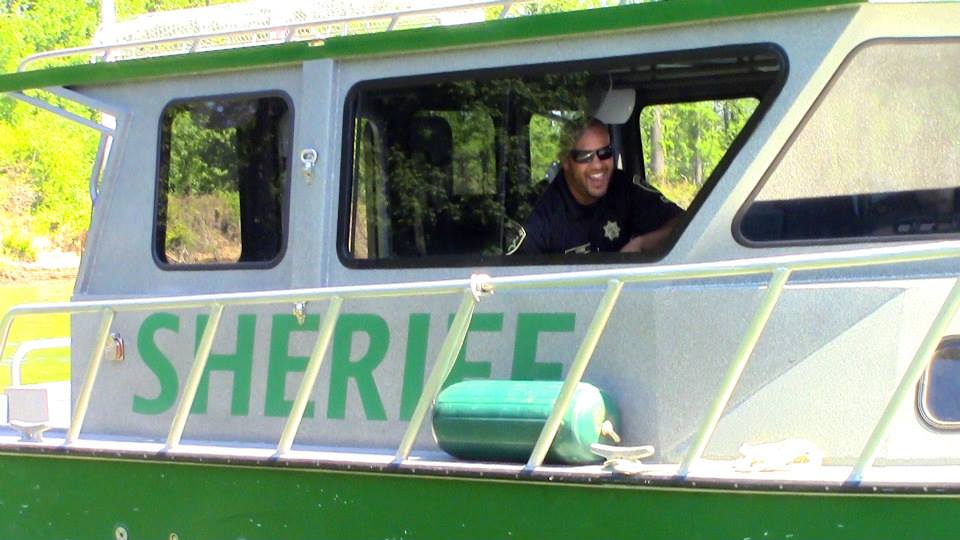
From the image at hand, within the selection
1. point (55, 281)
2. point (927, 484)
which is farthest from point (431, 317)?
point (55, 281)

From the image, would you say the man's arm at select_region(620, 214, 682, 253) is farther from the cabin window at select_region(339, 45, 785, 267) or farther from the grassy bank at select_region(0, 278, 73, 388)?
the grassy bank at select_region(0, 278, 73, 388)

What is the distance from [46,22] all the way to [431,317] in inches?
1103

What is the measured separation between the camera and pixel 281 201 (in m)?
4.75

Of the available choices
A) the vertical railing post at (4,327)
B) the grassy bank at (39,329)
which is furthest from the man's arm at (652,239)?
the grassy bank at (39,329)

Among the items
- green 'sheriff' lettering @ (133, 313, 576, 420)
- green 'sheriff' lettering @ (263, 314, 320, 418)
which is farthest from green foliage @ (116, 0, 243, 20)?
green 'sheriff' lettering @ (263, 314, 320, 418)

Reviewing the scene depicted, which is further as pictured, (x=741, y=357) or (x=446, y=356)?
(x=446, y=356)

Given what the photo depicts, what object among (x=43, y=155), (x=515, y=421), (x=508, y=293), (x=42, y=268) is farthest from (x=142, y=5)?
(x=515, y=421)

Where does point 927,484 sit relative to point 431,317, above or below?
below

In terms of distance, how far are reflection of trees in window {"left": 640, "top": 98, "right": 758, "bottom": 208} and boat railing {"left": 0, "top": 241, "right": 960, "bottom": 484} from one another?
38cm

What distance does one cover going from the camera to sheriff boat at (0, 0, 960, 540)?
3.63 m

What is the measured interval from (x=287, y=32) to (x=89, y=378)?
145 cm

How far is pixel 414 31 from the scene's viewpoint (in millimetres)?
4363

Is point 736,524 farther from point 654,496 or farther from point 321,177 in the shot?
point 321,177

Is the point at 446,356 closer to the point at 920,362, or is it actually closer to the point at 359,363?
the point at 359,363
